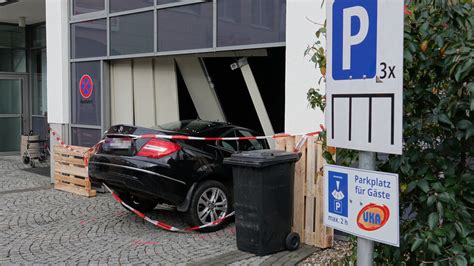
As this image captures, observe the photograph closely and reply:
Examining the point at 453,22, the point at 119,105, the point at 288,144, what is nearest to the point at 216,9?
the point at 288,144

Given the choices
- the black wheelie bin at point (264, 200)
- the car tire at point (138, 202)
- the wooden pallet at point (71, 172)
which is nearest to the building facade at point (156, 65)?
the wooden pallet at point (71, 172)

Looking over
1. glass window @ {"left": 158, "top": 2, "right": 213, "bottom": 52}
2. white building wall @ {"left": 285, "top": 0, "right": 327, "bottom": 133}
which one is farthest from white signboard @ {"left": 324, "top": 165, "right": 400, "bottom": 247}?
glass window @ {"left": 158, "top": 2, "right": 213, "bottom": 52}

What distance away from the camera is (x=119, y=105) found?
10117 mm

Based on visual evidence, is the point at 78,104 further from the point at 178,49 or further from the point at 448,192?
the point at 448,192

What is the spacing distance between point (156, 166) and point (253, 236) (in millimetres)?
1552

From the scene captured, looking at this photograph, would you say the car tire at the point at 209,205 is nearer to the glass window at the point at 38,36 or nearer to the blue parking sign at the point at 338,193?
the blue parking sign at the point at 338,193

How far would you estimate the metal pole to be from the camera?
228 centimetres

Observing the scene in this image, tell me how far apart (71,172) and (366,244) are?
8237 millimetres

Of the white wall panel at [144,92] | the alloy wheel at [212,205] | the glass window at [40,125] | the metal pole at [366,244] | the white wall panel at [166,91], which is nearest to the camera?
the metal pole at [366,244]

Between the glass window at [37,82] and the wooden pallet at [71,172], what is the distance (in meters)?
6.67

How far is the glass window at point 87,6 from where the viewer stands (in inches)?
390

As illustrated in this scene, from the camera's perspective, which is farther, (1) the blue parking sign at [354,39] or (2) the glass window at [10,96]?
(2) the glass window at [10,96]

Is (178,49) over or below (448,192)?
over

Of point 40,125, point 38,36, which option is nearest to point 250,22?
point 40,125
